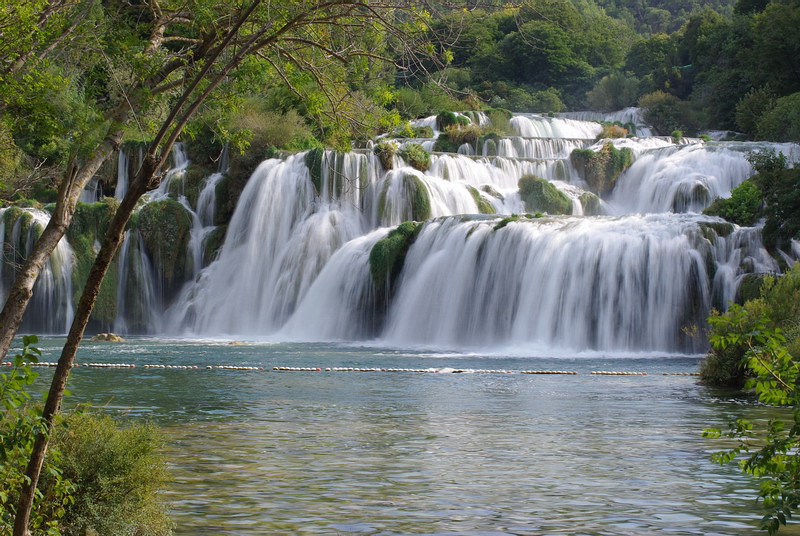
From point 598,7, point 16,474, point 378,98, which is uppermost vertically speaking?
point 598,7

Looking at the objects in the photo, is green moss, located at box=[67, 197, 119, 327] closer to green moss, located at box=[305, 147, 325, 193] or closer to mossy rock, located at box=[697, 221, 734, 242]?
green moss, located at box=[305, 147, 325, 193]

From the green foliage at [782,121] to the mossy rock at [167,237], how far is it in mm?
27535

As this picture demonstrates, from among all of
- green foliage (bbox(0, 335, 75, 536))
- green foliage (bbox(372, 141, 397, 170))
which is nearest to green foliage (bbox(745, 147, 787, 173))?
green foliage (bbox(372, 141, 397, 170))

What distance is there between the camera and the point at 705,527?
25.8 feet

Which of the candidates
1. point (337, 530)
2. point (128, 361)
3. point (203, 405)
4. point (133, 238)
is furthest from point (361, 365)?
point (133, 238)

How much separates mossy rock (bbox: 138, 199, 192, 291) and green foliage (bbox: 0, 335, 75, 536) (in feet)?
117

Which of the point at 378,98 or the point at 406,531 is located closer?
the point at 406,531

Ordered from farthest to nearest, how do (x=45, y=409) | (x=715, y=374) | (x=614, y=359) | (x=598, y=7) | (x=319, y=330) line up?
(x=598, y=7) < (x=319, y=330) < (x=614, y=359) < (x=715, y=374) < (x=45, y=409)

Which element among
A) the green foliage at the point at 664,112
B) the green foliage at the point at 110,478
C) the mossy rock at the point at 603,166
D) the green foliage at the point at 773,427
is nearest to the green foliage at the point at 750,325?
the green foliage at the point at 773,427

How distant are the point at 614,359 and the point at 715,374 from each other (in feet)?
22.6

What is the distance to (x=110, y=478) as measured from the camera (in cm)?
684

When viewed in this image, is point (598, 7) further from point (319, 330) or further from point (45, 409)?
point (45, 409)

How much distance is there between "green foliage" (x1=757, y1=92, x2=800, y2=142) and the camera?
44.7m

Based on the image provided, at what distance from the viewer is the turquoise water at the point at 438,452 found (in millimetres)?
8117
